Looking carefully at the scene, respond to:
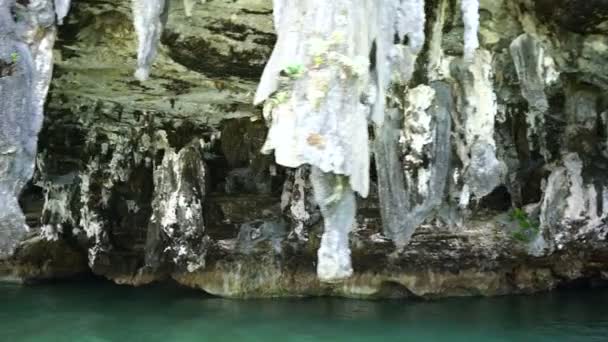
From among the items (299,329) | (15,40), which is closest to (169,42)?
(15,40)

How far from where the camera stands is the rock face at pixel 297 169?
5727mm

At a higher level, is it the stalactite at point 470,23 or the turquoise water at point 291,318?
the stalactite at point 470,23

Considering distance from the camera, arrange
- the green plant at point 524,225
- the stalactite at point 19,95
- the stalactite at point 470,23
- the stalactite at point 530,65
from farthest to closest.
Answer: the green plant at point 524,225
the stalactite at point 530,65
the stalactite at point 470,23
the stalactite at point 19,95

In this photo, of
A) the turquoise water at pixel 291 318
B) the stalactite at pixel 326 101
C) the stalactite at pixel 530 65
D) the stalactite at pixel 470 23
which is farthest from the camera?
the turquoise water at pixel 291 318

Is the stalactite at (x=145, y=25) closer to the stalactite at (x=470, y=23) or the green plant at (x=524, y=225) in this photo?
the stalactite at (x=470, y=23)

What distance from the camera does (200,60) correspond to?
21.2 ft

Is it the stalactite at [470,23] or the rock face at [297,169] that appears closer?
the stalactite at [470,23]

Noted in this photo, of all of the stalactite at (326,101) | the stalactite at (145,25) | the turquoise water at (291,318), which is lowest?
the turquoise water at (291,318)

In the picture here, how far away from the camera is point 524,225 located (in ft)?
30.0

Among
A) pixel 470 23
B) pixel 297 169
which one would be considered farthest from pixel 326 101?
pixel 297 169

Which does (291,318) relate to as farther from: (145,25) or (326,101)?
(326,101)

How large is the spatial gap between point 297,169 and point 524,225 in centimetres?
332

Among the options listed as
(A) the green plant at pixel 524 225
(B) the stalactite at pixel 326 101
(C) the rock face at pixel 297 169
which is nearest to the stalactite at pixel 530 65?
(C) the rock face at pixel 297 169

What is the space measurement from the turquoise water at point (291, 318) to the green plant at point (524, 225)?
3.26 ft
